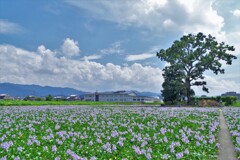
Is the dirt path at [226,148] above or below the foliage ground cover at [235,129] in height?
below

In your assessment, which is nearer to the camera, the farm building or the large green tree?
the large green tree

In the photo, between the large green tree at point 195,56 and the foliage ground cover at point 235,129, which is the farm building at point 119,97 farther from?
the foliage ground cover at point 235,129

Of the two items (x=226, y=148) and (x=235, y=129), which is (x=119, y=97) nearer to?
(x=235, y=129)

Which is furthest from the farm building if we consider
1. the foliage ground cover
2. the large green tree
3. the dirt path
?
the dirt path

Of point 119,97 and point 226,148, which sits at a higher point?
point 119,97

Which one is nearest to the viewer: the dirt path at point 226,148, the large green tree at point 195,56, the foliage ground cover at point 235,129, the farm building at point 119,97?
the dirt path at point 226,148

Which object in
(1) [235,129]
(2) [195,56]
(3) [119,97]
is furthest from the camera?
(3) [119,97]

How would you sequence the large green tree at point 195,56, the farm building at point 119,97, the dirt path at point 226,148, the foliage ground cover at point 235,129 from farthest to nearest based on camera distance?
1. the farm building at point 119,97
2. the large green tree at point 195,56
3. the foliage ground cover at point 235,129
4. the dirt path at point 226,148

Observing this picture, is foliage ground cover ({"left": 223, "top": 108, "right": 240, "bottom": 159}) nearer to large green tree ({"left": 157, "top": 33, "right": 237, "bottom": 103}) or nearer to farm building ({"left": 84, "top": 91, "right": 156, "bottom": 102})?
large green tree ({"left": 157, "top": 33, "right": 237, "bottom": 103})

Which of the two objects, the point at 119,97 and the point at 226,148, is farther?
the point at 119,97

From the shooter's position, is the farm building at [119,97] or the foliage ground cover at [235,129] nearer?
the foliage ground cover at [235,129]

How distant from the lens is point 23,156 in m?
8.58

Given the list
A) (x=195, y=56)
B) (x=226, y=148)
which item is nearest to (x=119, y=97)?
(x=195, y=56)

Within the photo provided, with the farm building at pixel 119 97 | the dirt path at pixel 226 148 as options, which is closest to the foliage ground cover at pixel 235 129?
the dirt path at pixel 226 148
